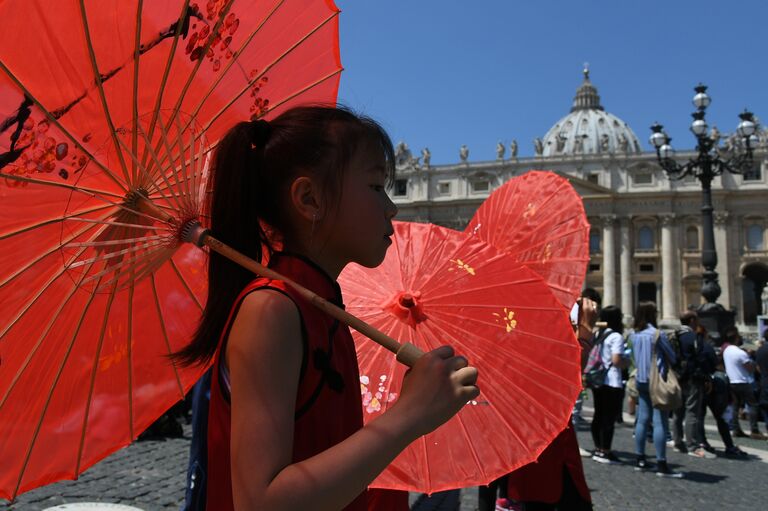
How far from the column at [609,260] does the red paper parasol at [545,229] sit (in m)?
46.6

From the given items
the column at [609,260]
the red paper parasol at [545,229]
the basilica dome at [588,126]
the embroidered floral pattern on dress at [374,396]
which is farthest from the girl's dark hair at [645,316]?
the basilica dome at [588,126]

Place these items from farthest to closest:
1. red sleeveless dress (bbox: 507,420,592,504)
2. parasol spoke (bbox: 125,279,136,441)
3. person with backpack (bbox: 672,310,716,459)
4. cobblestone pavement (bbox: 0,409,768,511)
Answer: person with backpack (bbox: 672,310,716,459)
cobblestone pavement (bbox: 0,409,768,511)
red sleeveless dress (bbox: 507,420,592,504)
parasol spoke (bbox: 125,279,136,441)

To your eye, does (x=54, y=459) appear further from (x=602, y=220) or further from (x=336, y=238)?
(x=602, y=220)

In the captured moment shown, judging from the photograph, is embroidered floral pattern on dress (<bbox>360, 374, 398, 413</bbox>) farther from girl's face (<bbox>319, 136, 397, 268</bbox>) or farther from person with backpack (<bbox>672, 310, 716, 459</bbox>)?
person with backpack (<bbox>672, 310, 716, 459</bbox>)

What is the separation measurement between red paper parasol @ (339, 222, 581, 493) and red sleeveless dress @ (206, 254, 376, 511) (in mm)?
740

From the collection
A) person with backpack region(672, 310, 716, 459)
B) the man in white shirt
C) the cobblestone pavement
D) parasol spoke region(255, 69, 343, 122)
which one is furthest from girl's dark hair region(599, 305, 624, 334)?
parasol spoke region(255, 69, 343, 122)

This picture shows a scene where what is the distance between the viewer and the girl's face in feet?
3.65

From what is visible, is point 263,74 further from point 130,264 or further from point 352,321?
point 352,321

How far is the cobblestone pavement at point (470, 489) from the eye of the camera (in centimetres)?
443

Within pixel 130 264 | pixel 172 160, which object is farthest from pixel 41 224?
pixel 172 160

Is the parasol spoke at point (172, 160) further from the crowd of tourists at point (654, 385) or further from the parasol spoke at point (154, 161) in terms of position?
the crowd of tourists at point (654, 385)

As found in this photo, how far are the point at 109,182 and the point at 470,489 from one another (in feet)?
14.9

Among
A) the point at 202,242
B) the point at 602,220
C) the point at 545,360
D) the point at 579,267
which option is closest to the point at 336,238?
the point at 202,242

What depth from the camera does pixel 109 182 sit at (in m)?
1.29
